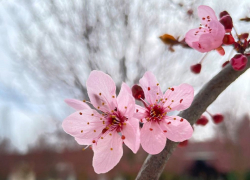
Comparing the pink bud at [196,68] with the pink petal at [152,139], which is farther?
the pink bud at [196,68]

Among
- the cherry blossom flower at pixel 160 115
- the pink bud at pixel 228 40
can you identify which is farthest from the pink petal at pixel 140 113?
the pink bud at pixel 228 40

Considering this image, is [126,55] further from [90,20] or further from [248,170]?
[248,170]

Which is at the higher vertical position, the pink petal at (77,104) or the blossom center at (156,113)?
the blossom center at (156,113)

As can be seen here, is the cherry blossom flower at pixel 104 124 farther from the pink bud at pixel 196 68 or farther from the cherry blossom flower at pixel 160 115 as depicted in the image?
the pink bud at pixel 196 68

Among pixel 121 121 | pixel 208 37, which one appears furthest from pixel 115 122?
pixel 208 37

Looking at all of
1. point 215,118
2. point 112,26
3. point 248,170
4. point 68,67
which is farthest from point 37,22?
point 248,170

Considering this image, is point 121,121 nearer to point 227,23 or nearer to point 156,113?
point 156,113

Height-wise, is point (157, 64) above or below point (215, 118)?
below
